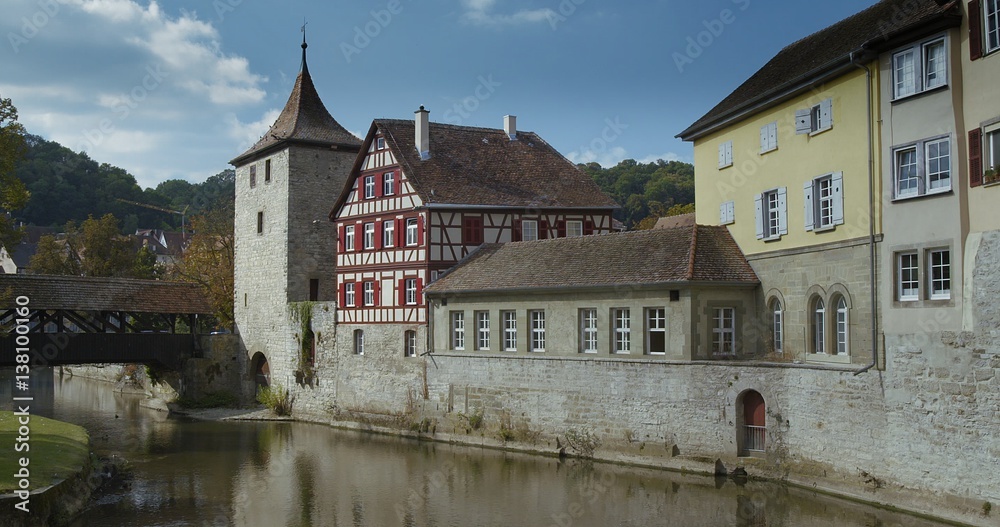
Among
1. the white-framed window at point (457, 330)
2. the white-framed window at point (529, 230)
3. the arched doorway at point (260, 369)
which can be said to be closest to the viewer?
the white-framed window at point (457, 330)

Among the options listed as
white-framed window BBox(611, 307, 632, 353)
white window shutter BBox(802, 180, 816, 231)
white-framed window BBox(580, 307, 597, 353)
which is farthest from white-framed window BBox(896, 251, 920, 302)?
white-framed window BBox(580, 307, 597, 353)

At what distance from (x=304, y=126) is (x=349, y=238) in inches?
234

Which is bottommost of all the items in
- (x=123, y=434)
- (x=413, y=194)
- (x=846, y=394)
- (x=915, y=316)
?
(x=123, y=434)

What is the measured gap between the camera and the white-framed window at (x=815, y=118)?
60.1 feet

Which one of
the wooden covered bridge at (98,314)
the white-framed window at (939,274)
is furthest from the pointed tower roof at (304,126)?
the white-framed window at (939,274)

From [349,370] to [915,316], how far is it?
60.6ft

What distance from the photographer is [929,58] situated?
51.9 feet

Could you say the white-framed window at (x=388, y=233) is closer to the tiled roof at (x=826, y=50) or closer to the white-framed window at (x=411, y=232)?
the white-framed window at (x=411, y=232)

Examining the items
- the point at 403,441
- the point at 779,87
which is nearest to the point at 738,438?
the point at 779,87

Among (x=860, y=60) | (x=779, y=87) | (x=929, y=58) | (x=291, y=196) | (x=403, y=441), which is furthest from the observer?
(x=291, y=196)

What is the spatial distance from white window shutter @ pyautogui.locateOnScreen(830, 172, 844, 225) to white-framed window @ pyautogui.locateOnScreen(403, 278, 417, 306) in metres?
13.4

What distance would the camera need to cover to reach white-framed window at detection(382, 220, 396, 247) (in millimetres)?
29156

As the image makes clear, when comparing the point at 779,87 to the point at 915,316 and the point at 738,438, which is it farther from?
the point at 738,438

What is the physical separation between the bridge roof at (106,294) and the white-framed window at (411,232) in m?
10.6
